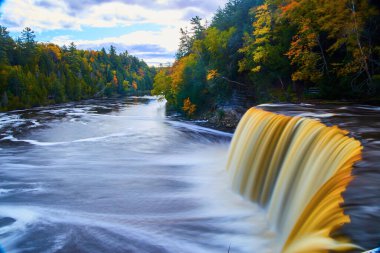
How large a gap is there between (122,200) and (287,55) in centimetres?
1594

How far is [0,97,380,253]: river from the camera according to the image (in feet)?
22.7

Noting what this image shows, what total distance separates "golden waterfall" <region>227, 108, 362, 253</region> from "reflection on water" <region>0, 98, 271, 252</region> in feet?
2.19

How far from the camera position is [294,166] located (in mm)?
7375

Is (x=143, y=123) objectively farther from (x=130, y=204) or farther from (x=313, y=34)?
(x=130, y=204)

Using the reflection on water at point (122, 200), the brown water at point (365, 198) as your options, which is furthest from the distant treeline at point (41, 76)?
the brown water at point (365, 198)

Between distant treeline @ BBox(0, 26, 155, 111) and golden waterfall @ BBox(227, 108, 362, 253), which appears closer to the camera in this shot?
golden waterfall @ BBox(227, 108, 362, 253)

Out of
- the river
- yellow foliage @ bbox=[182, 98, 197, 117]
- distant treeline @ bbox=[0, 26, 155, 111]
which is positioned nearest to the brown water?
the river

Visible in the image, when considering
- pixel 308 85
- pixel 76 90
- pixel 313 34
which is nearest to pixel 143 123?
pixel 308 85

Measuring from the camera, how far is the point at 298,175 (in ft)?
23.0

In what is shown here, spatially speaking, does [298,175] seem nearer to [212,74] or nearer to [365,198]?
[365,198]

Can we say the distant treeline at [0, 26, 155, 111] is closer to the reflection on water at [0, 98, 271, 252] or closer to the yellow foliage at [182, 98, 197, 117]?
the yellow foliage at [182, 98, 197, 117]

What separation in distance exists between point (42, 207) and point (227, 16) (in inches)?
1236

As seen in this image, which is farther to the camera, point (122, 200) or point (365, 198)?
point (122, 200)

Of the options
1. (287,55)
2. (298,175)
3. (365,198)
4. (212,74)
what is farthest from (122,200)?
(212,74)
